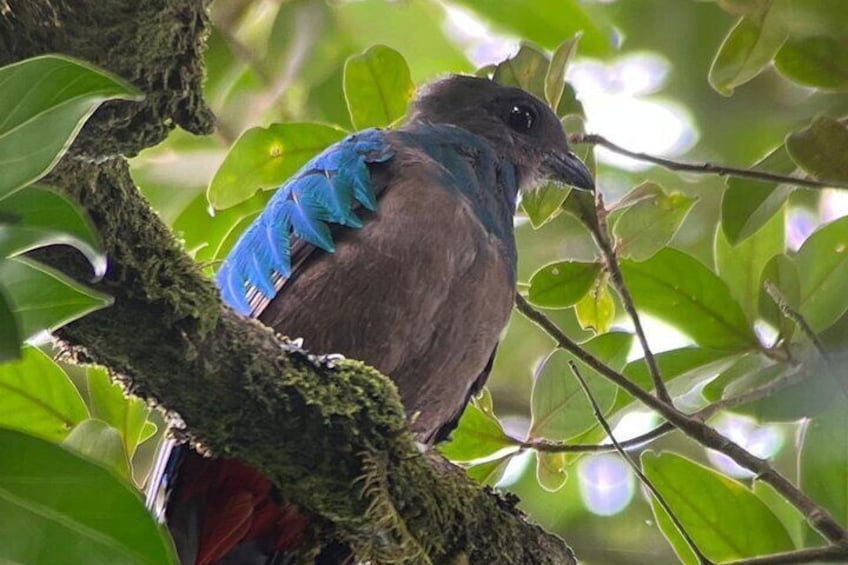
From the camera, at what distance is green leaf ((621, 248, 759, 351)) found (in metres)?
3.25

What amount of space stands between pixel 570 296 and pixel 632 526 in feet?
6.82

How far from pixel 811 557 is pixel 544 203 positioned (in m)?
1.24

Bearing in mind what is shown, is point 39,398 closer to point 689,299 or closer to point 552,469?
point 552,469

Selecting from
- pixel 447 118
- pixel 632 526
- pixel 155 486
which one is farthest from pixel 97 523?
pixel 632 526

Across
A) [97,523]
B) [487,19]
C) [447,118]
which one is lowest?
[97,523]

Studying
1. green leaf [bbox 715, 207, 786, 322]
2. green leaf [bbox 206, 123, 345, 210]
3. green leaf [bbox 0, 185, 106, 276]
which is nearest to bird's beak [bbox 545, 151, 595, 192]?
green leaf [bbox 715, 207, 786, 322]

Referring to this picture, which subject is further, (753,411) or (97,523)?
(753,411)

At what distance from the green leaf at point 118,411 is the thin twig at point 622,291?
46.0 inches

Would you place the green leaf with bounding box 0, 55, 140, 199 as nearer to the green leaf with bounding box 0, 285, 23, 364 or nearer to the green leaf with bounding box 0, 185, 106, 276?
the green leaf with bounding box 0, 185, 106, 276

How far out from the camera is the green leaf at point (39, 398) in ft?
9.49

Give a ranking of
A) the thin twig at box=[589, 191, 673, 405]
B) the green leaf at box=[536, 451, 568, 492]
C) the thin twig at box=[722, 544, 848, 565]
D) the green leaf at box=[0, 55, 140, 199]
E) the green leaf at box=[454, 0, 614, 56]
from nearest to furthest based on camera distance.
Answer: the green leaf at box=[0, 55, 140, 199] < the thin twig at box=[722, 544, 848, 565] < the thin twig at box=[589, 191, 673, 405] < the green leaf at box=[536, 451, 568, 492] < the green leaf at box=[454, 0, 614, 56]

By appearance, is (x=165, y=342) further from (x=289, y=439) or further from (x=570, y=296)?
(x=570, y=296)

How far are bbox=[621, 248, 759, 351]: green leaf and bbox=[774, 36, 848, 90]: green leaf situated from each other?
1.88 ft

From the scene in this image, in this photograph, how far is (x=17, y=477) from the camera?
1.44 metres
